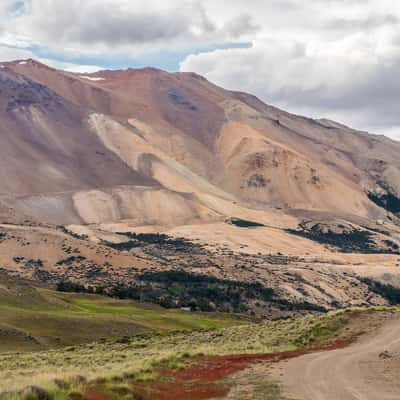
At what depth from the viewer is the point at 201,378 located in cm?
2345

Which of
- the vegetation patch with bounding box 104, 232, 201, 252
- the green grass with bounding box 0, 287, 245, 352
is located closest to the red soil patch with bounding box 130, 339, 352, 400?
the green grass with bounding box 0, 287, 245, 352

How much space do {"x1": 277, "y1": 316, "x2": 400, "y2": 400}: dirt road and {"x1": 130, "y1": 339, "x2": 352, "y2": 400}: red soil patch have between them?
1.47 m

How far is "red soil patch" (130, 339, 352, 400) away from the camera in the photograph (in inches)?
804

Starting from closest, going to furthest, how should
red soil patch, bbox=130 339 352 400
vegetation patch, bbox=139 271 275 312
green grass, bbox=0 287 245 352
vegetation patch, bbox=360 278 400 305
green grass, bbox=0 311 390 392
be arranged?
red soil patch, bbox=130 339 352 400 < green grass, bbox=0 311 390 392 < green grass, bbox=0 287 245 352 < vegetation patch, bbox=139 271 275 312 < vegetation patch, bbox=360 278 400 305

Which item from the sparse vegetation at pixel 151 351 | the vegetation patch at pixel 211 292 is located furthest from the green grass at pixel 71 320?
the vegetation patch at pixel 211 292

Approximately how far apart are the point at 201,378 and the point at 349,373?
14.2ft

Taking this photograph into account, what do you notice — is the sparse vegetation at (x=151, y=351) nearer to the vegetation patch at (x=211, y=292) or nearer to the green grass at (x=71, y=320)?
the green grass at (x=71, y=320)

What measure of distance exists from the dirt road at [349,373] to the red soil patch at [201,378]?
1469 millimetres

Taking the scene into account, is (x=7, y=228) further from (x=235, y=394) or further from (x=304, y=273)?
(x=235, y=394)

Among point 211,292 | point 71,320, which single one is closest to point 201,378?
point 71,320

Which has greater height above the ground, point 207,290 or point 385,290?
point 207,290

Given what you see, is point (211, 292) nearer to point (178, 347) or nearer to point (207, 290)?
point (207, 290)

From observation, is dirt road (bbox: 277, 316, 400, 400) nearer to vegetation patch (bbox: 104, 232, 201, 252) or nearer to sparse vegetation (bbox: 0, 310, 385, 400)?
sparse vegetation (bbox: 0, 310, 385, 400)

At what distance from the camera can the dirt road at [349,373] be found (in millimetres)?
19438
